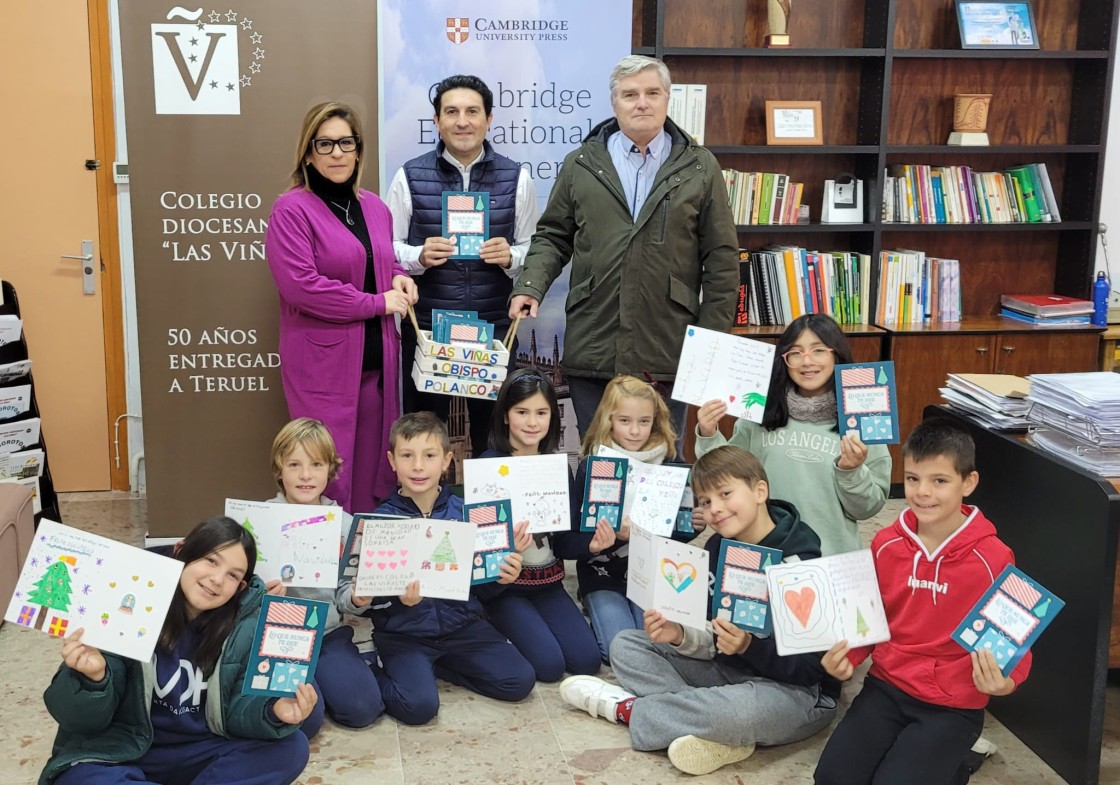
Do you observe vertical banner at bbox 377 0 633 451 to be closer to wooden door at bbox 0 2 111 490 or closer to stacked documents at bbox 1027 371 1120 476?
wooden door at bbox 0 2 111 490

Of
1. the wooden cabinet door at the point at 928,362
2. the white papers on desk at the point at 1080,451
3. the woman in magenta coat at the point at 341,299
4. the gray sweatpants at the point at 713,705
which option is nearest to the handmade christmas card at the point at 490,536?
the gray sweatpants at the point at 713,705

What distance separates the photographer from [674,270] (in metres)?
3.75

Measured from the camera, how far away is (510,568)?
312 cm

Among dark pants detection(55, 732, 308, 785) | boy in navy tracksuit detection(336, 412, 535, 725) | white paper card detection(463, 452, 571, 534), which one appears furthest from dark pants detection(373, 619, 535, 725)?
dark pants detection(55, 732, 308, 785)

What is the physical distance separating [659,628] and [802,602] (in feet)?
1.44

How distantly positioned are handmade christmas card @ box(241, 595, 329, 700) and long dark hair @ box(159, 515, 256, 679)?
0.37ft

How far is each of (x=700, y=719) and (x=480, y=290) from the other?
1750 millimetres

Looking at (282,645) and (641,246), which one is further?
(641,246)

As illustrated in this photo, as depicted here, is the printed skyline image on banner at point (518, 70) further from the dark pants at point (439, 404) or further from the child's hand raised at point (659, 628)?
the child's hand raised at point (659, 628)

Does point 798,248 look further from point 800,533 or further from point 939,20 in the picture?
point 800,533

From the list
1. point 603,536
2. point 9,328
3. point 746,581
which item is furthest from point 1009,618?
point 9,328

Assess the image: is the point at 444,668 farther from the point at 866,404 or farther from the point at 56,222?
the point at 56,222

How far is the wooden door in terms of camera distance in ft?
→ 15.1

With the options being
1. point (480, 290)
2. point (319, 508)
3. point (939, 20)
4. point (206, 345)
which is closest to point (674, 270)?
point (480, 290)
